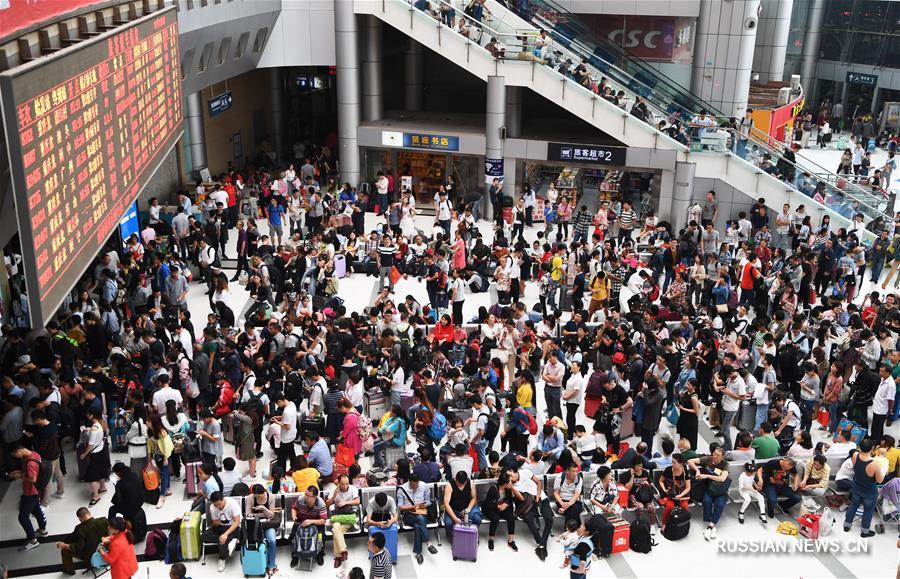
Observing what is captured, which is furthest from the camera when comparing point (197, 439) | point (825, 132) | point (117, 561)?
point (825, 132)

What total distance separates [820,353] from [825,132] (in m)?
27.1

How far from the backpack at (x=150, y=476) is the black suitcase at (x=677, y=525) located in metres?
6.74

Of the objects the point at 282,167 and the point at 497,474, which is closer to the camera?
the point at 497,474

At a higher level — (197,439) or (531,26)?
(531,26)

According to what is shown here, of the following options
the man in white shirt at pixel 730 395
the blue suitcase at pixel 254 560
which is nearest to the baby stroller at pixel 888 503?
the man in white shirt at pixel 730 395

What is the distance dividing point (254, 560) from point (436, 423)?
2994 millimetres

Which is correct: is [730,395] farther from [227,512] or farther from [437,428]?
[227,512]

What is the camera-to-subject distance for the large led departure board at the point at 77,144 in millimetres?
8047

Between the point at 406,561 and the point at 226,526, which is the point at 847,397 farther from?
the point at 226,526

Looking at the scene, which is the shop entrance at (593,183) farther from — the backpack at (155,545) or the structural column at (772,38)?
the backpack at (155,545)

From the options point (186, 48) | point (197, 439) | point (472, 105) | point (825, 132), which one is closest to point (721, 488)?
point (197, 439)

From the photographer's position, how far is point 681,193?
25.0 metres

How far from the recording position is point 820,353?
13883 mm

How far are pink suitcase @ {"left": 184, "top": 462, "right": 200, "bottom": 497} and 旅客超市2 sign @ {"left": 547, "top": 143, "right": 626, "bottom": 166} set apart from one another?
1645cm
